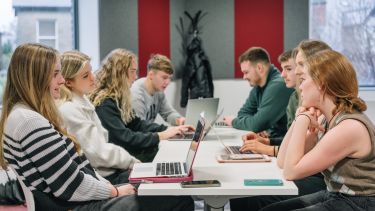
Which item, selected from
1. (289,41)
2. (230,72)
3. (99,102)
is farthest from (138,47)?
(99,102)

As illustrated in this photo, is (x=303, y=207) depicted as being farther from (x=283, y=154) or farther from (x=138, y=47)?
(x=138, y=47)

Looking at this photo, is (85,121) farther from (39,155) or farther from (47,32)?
(47,32)

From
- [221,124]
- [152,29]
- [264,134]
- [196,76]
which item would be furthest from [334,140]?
[196,76]

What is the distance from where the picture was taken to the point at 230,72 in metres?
5.96

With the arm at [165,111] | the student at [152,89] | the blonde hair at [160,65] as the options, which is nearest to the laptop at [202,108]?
the student at [152,89]

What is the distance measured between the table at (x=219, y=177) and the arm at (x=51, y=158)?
254mm

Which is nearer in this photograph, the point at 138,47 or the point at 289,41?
the point at 138,47

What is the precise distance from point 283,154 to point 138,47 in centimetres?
327

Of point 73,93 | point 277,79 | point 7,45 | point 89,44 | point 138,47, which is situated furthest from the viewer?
point 138,47

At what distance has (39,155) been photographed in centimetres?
182

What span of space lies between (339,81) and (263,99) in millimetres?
1517

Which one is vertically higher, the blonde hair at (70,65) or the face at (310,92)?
the blonde hair at (70,65)

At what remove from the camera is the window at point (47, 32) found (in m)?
4.53

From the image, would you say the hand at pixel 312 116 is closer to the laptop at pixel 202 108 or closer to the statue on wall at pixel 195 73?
the laptop at pixel 202 108
